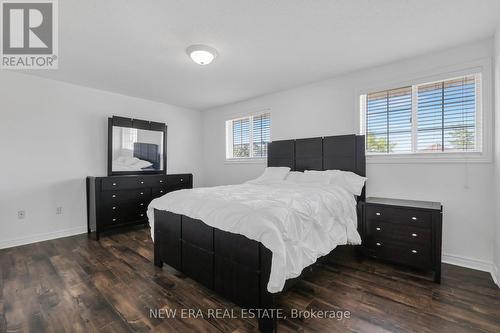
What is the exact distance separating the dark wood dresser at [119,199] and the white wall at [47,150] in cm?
34

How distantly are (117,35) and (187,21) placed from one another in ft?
2.69

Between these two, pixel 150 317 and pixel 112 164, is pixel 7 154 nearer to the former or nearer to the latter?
pixel 112 164

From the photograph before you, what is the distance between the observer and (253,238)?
1.62 m

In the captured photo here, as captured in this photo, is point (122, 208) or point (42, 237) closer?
point (42, 237)

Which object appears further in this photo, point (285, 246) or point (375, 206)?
point (375, 206)

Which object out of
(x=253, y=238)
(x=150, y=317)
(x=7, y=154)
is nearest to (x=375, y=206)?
(x=253, y=238)

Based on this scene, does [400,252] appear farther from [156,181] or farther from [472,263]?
[156,181]

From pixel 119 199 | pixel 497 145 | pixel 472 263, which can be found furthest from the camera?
pixel 119 199

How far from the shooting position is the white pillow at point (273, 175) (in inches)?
145

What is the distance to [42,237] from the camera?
356cm

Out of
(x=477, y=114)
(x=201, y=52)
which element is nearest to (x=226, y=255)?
(x=201, y=52)

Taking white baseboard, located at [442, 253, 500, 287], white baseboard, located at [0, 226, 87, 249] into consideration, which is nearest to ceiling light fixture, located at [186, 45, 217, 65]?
white baseboard, located at [0, 226, 87, 249]

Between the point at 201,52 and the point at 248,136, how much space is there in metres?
2.49

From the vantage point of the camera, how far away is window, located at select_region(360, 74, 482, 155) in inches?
105
